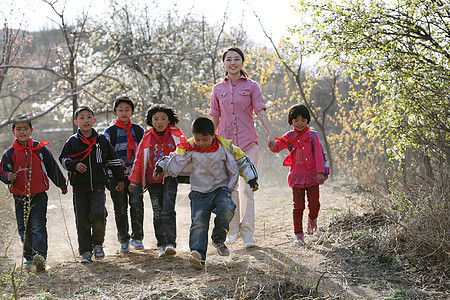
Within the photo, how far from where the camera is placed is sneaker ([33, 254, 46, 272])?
4.67m

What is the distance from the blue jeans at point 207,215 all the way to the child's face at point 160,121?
1.04m

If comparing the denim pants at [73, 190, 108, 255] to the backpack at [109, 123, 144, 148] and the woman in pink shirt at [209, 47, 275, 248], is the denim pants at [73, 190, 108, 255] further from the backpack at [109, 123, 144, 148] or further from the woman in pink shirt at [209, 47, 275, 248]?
the woman in pink shirt at [209, 47, 275, 248]

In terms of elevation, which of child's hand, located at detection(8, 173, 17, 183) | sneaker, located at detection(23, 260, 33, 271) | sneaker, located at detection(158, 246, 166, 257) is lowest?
sneaker, located at detection(23, 260, 33, 271)

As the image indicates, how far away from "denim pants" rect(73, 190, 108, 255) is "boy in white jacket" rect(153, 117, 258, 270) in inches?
40.3

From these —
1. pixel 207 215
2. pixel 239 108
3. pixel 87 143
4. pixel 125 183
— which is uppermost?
pixel 239 108

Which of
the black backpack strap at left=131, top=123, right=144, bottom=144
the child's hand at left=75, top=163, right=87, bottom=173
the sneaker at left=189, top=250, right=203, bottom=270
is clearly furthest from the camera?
the black backpack strap at left=131, top=123, right=144, bottom=144

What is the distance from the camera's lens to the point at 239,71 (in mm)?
5473

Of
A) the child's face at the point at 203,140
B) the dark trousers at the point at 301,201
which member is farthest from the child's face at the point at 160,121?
the dark trousers at the point at 301,201

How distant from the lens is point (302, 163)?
5426 mm

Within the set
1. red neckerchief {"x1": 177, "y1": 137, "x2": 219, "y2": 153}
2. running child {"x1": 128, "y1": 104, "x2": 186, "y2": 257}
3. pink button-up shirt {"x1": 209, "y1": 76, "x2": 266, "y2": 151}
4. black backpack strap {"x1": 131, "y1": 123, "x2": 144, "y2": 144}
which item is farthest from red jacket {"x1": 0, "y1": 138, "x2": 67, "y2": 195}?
pink button-up shirt {"x1": 209, "y1": 76, "x2": 266, "y2": 151}

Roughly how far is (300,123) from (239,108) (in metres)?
0.71

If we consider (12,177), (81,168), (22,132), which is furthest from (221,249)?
(22,132)

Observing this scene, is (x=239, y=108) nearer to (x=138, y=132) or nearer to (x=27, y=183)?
(x=138, y=132)

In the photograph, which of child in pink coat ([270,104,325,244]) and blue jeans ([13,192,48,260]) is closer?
blue jeans ([13,192,48,260])
